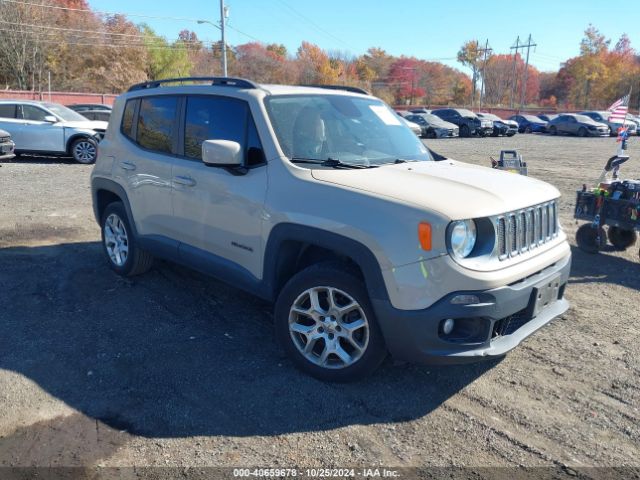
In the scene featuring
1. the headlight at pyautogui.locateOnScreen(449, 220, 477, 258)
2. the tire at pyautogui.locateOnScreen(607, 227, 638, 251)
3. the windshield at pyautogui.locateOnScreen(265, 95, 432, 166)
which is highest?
the windshield at pyautogui.locateOnScreen(265, 95, 432, 166)

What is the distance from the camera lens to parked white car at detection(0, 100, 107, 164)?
14.7 metres

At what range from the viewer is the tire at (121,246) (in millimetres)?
5539

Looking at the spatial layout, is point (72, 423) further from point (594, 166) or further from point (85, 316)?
point (594, 166)

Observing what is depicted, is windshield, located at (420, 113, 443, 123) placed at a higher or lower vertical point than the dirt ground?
higher

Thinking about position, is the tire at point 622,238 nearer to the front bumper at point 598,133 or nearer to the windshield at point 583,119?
the front bumper at point 598,133

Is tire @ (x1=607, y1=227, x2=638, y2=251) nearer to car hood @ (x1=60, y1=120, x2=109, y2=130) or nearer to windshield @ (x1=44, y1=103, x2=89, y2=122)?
car hood @ (x1=60, y1=120, x2=109, y2=130)

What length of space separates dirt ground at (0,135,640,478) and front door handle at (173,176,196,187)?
115cm

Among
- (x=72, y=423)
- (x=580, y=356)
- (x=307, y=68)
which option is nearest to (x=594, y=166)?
(x=580, y=356)

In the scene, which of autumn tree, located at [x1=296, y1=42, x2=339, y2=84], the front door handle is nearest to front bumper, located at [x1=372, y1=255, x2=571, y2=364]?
Result: the front door handle

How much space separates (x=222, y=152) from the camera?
3852mm

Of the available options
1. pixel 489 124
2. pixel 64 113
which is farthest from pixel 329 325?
pixel 489 124

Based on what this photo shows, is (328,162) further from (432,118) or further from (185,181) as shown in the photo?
(432,118)

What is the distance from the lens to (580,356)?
4156 mm

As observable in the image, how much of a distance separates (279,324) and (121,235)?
8.74 ft
